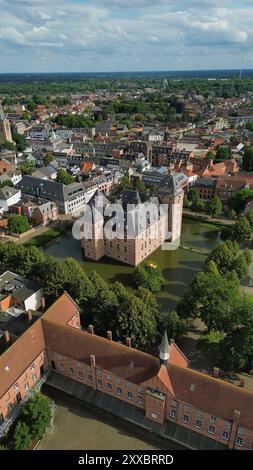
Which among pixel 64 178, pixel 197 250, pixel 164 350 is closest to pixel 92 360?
pixel 164 350

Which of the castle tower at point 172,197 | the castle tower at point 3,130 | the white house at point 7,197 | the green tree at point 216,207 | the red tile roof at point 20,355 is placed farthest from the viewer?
the castle tower at point 3,130

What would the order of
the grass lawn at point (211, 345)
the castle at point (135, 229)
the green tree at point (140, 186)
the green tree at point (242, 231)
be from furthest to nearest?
the green tree at point (140, 186)
the green tree at point (242, 231)
the castle at point (135, 229)
the grass lawn at point (211, 345)

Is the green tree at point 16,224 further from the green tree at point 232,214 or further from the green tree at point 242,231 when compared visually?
the green tree at point 232,214

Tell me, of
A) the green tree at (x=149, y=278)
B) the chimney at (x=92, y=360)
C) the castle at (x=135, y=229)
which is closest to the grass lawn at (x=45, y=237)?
the castle at (x=135, y=229)
